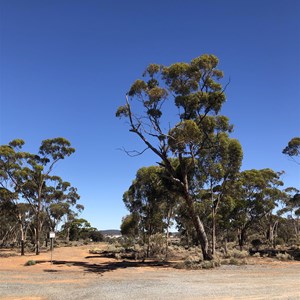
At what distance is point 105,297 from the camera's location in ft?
40.8

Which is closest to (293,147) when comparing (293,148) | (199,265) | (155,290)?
(293,148)

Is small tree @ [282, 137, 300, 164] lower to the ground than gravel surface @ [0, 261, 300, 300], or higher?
higher

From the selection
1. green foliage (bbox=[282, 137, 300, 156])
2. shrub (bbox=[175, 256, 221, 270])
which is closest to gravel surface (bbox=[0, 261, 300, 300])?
shrub (bbox=[175, 256, 221, 270])

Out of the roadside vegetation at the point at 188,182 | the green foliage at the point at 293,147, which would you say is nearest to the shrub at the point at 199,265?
the roadside vegetation at the point at 188,182

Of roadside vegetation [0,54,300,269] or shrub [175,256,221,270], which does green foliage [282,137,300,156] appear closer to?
roadside vegetation [0,54,300,269]

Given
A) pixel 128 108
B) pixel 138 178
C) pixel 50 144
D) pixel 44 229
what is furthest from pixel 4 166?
pixel 44 229

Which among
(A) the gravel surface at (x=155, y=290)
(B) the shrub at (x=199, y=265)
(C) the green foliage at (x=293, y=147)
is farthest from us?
(C) the green foliage at (x=293, y=147)

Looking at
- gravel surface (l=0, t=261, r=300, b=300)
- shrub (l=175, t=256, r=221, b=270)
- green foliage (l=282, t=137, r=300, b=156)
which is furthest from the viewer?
green foliage (l=282, t=137, r=300, b=156)

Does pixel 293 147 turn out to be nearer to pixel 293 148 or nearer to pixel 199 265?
pixel 293 148

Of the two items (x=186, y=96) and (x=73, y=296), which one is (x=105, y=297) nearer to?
(x=73, y=296)

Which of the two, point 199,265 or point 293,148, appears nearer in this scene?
point 199,265

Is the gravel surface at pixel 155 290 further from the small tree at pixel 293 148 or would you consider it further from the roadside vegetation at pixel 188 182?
the small tree at pixel 293 148

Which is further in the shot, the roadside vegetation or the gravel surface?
the roadside vegetation

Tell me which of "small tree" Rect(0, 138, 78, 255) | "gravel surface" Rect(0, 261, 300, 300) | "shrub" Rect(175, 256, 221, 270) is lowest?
"gravel surface" Rect(0, 261, 300, 300)
